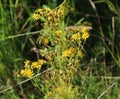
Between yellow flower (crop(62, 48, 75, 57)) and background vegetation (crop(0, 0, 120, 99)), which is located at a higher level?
yellow flower (crop(62, 48, 75, 57))

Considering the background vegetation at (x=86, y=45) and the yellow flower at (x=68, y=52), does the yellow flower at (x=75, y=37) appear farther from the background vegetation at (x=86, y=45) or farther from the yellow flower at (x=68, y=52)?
the background vegetation at (x=86, y=45)

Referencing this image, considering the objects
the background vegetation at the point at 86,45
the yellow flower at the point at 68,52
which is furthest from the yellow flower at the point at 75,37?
the background vegetation at the point at 86,45

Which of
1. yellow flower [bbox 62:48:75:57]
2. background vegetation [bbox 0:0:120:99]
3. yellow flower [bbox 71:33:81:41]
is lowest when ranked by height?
background vegetation [bbox 0:0:120:99]

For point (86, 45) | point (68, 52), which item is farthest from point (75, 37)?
point (86, 45)

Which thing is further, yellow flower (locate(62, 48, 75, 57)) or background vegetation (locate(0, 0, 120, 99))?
background vegetation (locate(0, 0, 120, 99))

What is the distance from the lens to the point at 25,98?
2.54 metres

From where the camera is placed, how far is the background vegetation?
98.3 inches

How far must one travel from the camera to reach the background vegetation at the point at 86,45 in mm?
2498

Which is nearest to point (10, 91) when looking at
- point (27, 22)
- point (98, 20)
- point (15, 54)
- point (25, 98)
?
point (25, 98)

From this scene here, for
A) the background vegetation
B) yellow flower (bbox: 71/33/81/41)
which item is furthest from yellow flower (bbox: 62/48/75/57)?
the background vegetation

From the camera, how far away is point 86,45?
2.88 meters

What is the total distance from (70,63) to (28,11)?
A: 0.98 metres

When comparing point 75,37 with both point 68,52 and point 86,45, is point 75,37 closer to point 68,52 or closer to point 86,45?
point 68,52

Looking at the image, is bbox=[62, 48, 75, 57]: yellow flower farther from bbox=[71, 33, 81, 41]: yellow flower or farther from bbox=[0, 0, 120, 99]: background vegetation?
bbox=[0, 0, 120, 99]: background vegetation
